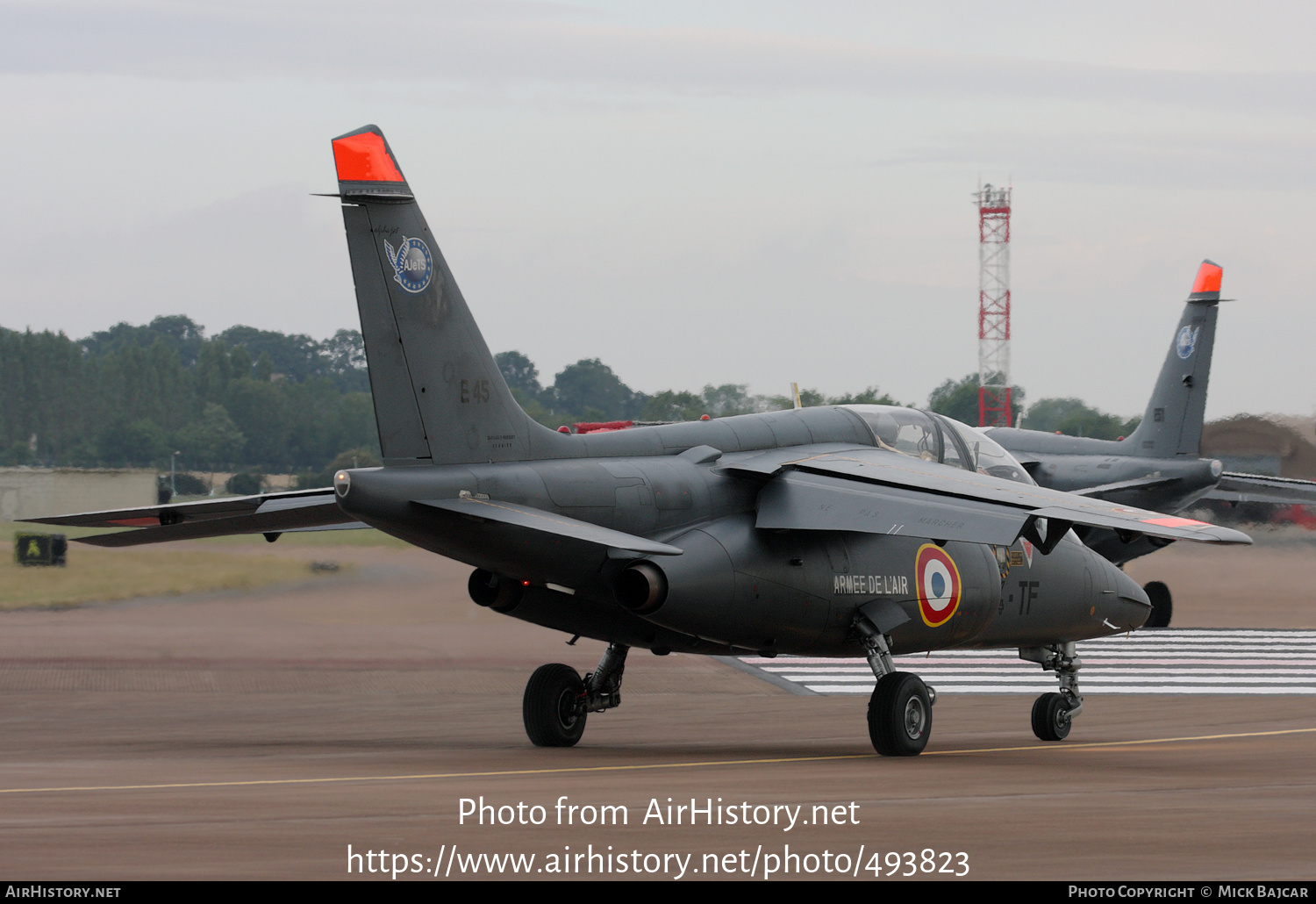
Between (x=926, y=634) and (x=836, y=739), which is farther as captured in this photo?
(x=836, y=739)

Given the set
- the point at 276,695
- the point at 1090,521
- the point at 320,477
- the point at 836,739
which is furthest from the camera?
the point at 320,477

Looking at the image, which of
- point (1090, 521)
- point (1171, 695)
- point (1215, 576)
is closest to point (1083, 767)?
point (1090, 521)

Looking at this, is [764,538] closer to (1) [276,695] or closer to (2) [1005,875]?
(2) [1005,875]

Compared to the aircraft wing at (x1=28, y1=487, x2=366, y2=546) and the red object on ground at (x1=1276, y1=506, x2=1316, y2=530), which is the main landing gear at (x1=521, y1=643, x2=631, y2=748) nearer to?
the aircraft wing at (x1=28, y1=487, x2=366, y2=546)

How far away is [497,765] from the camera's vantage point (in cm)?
1391

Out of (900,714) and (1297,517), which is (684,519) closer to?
(900,714)

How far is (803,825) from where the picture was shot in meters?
9.50

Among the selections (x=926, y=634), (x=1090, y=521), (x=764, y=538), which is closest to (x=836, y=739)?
(x=926, y=634)

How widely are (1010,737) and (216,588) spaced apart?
13915mm

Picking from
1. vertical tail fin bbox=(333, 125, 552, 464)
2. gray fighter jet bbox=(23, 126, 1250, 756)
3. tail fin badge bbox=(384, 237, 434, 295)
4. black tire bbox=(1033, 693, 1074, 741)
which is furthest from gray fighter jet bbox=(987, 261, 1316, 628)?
tail fin badge bbox=(384, 237, 434, 295)

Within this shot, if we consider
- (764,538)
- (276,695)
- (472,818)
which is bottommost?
(276,695)

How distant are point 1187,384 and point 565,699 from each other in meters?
21.2
